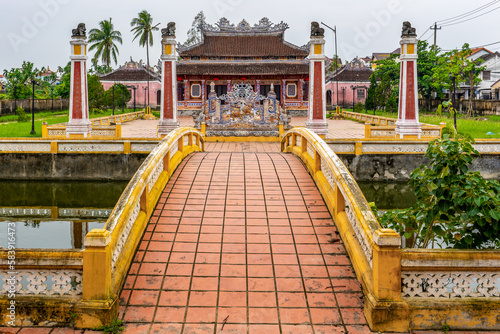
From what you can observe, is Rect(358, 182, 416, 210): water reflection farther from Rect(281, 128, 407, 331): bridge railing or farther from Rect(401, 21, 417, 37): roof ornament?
Rect(281, 128, 407, 331): bridge railing

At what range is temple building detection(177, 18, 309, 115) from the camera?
43.0 meters

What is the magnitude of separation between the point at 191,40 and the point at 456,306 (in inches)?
2441

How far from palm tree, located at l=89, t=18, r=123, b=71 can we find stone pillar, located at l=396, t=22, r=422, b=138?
43.6 metres

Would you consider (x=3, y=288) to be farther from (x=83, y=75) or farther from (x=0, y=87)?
(x=0, y=87)

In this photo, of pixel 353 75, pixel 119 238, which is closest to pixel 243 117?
pixel 119 238

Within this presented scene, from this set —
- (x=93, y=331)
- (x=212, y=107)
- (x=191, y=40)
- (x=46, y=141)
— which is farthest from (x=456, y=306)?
(x=191, y=40)

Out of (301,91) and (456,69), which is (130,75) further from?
(456,69)

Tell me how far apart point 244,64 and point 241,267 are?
39454 mm

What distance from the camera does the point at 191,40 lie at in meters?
63.1

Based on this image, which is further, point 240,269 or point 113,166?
point 113,166

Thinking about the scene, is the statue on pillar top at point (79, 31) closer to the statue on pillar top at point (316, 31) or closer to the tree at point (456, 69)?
the statue on pillar top at point (316, 31)

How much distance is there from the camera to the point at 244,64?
43.9 m

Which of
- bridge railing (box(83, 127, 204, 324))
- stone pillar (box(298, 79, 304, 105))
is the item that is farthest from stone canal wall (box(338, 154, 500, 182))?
stone pillar (box(298, 79, 304, 105))

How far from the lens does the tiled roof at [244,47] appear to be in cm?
4381
